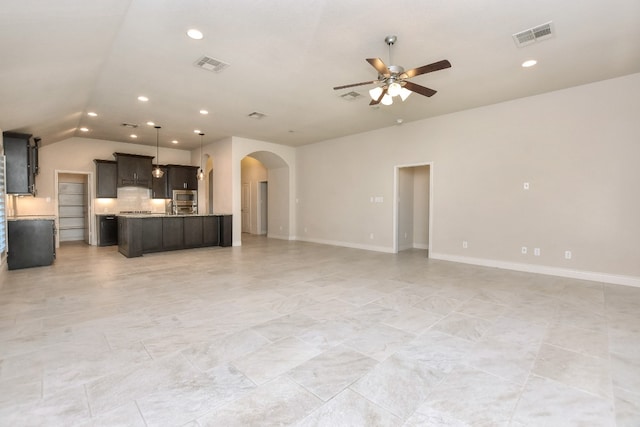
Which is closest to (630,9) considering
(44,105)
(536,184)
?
(536,184)

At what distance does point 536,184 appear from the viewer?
530cm

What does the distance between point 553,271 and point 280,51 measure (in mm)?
5530

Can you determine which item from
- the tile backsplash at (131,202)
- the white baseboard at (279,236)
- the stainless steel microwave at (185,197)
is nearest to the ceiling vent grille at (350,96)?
the white baseboard at (279,236)

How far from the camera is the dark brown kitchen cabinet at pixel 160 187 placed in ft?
31.7

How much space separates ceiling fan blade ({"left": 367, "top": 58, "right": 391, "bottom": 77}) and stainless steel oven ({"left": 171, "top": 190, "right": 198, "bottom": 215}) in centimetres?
857

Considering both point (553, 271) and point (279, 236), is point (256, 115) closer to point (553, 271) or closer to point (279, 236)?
point (279, 236)

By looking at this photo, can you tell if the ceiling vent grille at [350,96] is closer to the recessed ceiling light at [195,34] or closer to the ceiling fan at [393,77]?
the ceiling fan at [393,77]

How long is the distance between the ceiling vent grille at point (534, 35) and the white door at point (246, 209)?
10.1m

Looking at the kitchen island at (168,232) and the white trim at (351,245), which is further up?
the kitchen island at (168,232)

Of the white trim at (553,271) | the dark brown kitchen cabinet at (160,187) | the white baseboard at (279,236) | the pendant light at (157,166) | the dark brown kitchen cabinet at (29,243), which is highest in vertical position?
the pendant light at (157,166)

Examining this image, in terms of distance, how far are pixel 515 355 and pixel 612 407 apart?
0.64 meters

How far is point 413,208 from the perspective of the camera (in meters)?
8.20

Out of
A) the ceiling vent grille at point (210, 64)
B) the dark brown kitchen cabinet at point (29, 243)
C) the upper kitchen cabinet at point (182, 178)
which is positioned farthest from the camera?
the upper kitchen cabinet at point (182, 178)

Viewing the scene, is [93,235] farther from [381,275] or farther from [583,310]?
[583,310]
